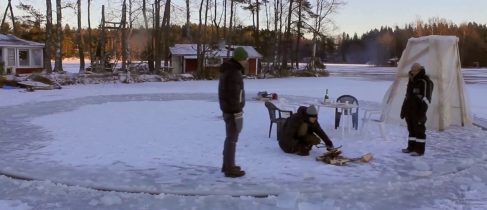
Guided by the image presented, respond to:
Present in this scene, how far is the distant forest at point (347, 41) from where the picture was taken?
2058 inches

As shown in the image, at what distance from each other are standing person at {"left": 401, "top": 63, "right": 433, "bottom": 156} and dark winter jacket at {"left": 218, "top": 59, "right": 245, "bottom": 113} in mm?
3412

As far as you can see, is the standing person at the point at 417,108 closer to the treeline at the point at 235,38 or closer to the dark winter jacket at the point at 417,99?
the dark winter jacket at the point at 417,99

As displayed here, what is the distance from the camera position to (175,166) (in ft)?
23.0

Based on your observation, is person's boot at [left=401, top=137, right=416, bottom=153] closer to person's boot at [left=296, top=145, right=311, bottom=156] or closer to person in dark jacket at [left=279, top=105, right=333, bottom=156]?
person in dark jacket at [left=279, top=105, right=333, bottom=156]

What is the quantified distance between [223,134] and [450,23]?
126 metres

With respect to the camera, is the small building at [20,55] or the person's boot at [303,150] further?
the small building at [20,55]

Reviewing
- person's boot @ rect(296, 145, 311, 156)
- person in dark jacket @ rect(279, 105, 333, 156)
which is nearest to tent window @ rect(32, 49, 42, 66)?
person in dark jacket @ rect(279, 105, 333, 156)

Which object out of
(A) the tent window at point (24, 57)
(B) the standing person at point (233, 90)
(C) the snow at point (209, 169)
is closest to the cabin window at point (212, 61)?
(A) the tent window at point (24, 57)

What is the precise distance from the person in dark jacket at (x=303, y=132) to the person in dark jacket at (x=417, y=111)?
145cm

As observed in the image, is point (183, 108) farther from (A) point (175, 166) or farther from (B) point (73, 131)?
(A) point (175, 166)

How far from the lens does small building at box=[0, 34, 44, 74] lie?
32062mm

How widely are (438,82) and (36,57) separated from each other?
30264mm

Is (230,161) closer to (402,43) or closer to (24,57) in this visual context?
(24,57)

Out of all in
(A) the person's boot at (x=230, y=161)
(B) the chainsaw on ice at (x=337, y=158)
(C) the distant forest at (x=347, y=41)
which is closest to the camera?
(A) the person's boot at (x=230, y=161)
